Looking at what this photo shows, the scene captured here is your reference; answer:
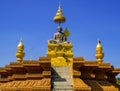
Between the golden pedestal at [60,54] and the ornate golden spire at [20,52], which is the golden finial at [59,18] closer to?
the golden pedestal at [60,54]

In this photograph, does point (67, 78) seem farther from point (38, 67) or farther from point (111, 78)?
point (111, 78)

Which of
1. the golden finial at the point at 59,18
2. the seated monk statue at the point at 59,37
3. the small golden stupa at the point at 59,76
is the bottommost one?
the small golden stupa at the point at 59,76

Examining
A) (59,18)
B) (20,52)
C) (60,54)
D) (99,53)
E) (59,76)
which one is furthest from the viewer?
(59,18)

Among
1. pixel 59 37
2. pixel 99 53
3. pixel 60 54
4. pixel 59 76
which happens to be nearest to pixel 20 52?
pixel 60 54

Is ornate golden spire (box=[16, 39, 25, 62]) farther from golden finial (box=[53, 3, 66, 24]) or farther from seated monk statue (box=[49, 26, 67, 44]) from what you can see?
golden finial (box=[53, 3, 66, 24])

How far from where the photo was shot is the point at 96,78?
15.4 meters

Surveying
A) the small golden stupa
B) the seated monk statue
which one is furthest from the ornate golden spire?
the seated monk statue

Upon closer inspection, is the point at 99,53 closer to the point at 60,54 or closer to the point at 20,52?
the point at 60,54

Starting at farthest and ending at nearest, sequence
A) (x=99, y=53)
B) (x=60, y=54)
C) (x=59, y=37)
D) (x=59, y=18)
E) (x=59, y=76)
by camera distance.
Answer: (x=59, y=18)
(x=59, y=37)
(x=60, y=54)
(x=99, y=53)
(x=59, y=76)

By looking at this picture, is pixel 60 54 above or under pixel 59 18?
under

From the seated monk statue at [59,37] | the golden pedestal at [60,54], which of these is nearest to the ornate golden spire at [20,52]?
the golden pedestal at [60,54]

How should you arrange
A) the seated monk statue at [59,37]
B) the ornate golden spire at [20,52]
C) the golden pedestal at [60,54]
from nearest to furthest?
the golden pedestal at [60,54], the ornate golden spire at [20,52], the seated monk statue at [59,37]

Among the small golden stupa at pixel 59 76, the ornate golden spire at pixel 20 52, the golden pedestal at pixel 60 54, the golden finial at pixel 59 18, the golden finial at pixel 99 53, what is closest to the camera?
the small golden stupa at pixel 59 76

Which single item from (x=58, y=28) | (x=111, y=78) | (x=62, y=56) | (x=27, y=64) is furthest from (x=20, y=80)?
(x=58, y=28)
